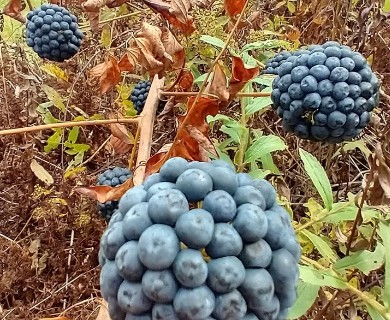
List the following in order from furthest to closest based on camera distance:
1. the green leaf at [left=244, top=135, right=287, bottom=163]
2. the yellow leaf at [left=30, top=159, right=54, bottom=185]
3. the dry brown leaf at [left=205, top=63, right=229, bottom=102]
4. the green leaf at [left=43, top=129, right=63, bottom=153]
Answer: the green leaf at [left=43, top=129, right=63, bottom=153]
the yellow leaf at [left=30, top=159, right=54, bottom=185]
the green leaf at [left=244, top=135, right=287, bottom=163]
the dry brown leaf at [left=205, top=63, right=229, bottom=102]

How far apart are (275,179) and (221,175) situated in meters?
1.38

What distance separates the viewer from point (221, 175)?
1.00 meters

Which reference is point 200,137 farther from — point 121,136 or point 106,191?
point 121,136

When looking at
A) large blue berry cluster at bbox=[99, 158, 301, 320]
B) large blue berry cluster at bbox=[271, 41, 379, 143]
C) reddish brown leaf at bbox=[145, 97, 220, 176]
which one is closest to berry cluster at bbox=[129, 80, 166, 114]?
large blue berry cluster at bbox=[271, 41, 379, 143]

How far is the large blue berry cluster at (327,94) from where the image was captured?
1.68 m

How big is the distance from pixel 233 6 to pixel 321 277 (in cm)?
77

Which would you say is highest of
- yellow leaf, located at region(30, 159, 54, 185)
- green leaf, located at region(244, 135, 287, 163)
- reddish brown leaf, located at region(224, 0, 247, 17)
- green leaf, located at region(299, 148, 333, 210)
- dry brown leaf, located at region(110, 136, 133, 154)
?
reddish brown leaf, located at region(224, 0, 247, 17)

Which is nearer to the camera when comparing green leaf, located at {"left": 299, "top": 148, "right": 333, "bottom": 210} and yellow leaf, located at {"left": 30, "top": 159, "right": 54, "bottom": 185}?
green leaf, located at {"left": 299, "top": 148, "right": 333, "bottom": 210}

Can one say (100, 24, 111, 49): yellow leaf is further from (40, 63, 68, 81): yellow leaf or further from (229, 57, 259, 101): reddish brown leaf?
(229, 57, 259, 101): reddish brown leaf

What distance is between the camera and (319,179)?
1713 mm

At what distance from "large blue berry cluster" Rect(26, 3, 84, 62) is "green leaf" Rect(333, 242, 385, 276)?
1.66m

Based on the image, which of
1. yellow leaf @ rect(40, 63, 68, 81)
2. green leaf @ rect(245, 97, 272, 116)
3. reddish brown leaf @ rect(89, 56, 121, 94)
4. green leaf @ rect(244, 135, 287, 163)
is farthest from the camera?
yellow leaf @ rect(40, 63, 68, 81)

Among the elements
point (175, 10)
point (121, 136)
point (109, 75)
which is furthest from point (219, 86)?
point (121, 136)

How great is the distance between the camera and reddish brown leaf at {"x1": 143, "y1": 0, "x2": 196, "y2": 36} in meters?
1.72
